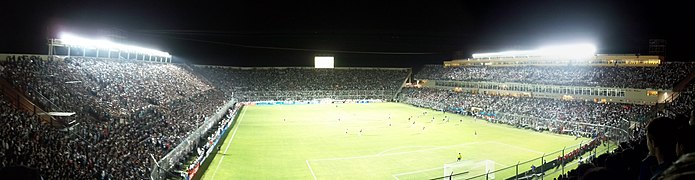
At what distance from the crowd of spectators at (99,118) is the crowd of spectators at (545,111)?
29.1 meters

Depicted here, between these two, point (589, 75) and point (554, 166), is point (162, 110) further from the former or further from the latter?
point (589, 75)

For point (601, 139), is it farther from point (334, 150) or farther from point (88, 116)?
point (88, 116)

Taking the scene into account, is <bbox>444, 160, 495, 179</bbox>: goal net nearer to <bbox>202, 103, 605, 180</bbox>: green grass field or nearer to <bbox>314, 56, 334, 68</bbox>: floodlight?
<bbox>202, 103, 605, 180</bbox>: green grass field

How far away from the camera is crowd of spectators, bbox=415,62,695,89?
44.5 metres

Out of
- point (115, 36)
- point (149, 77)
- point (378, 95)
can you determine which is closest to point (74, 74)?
point (149, 77)

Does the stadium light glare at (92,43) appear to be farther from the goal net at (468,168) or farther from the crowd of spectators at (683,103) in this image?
the crowd of spectators at (683,103)

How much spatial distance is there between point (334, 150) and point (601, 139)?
18.6 meters

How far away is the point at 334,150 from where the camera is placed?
3384 cm

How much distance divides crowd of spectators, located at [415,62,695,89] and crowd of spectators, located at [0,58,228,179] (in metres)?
43.6

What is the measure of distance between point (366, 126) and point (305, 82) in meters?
43.6

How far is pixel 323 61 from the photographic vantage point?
313ft

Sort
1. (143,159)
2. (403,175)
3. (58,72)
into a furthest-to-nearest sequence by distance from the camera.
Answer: (58,72), (403,175), (143,159)

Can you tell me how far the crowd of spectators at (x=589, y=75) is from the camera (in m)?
44.5

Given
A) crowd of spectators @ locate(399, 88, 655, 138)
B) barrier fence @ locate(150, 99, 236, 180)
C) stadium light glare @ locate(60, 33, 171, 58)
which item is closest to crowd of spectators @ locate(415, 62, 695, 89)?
crowd of spectators @ locate(399, 88, 655, 138)
